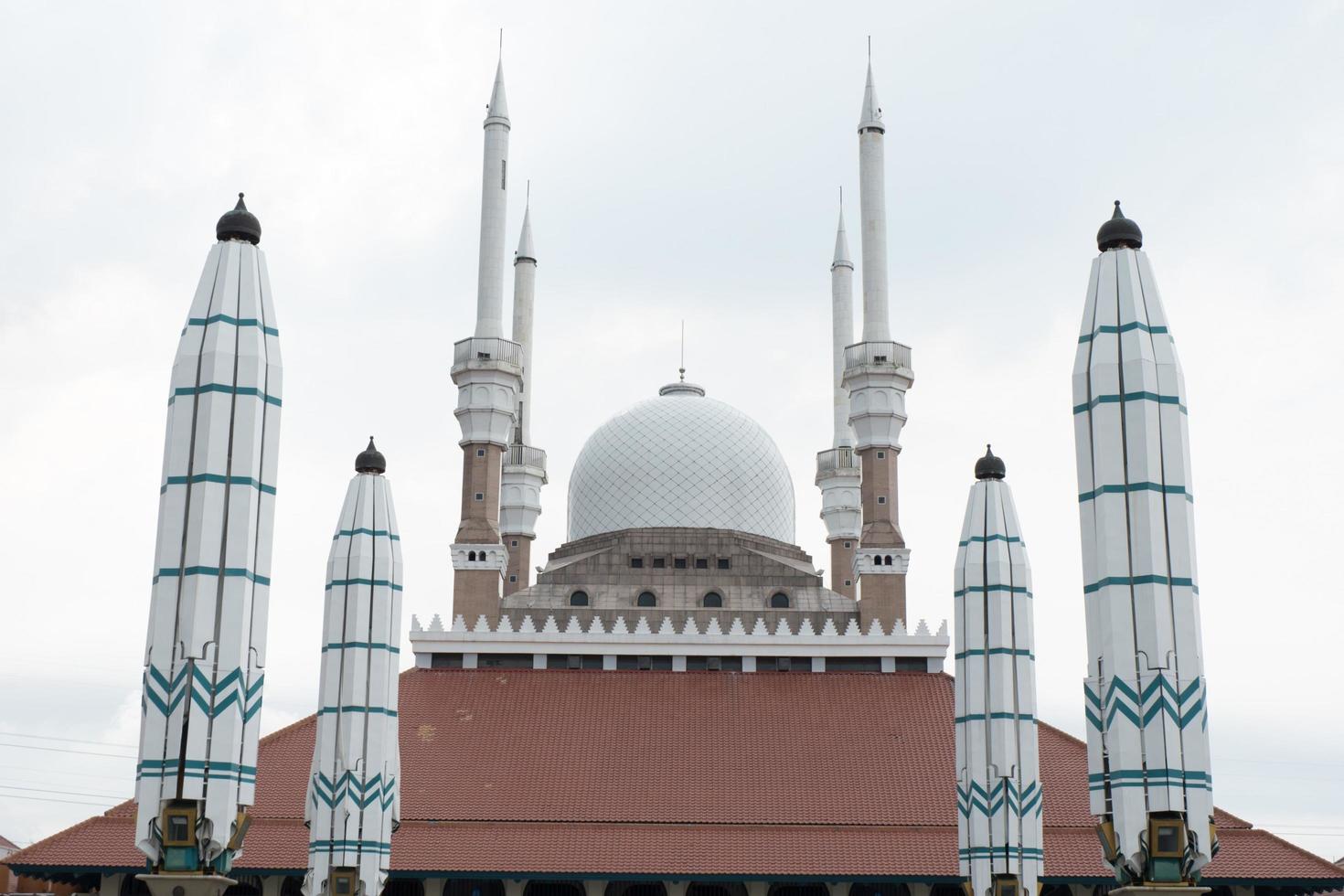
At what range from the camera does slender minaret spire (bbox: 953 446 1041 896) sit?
93.5 ft

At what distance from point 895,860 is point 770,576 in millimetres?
17264

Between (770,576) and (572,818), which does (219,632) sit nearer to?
(572,818)

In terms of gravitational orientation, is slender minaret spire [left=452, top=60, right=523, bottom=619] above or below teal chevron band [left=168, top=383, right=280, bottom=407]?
above

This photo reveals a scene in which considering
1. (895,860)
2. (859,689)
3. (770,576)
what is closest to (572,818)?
(895,860)

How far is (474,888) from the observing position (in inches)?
1569

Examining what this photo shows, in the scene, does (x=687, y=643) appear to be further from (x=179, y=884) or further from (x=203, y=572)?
(x=179, y=884)

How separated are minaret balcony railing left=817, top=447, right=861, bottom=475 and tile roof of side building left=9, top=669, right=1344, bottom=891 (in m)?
14.5

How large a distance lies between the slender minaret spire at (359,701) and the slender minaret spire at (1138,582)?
12.8m

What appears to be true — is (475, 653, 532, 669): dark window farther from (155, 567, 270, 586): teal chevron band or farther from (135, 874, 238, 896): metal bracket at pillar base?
(135, 874, 238, 896): metal bracket at pillar base

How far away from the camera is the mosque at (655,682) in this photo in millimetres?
29203

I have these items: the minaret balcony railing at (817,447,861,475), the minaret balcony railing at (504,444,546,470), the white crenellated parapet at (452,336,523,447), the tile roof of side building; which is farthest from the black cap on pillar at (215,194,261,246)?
the minaret balcony railing at (817,447,861,475)

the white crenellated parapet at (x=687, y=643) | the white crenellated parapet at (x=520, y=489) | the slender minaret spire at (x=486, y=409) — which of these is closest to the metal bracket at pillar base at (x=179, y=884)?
the white crenellated parapet at (x=687, y=643)

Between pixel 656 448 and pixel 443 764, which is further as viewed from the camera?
pixel 656 448

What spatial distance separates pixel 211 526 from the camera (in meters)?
20.7
